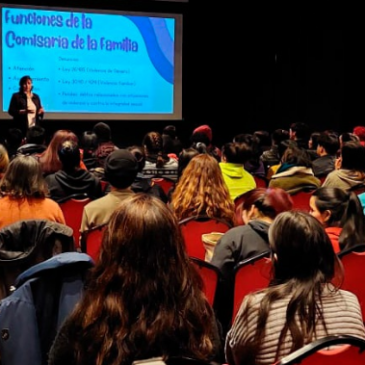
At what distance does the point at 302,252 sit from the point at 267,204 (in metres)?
0.98

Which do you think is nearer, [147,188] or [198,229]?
[198,229]

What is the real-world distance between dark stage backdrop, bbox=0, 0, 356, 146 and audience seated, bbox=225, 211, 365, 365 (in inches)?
355

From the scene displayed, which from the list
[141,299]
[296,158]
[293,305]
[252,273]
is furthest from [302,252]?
[296,158]

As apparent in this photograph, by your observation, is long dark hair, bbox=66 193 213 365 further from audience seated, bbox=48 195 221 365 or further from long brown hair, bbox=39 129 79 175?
long brown hair, bbox=39 129 79 175

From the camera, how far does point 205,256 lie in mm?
3299

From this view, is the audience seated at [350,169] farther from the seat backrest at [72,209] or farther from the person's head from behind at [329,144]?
the seat backrest at [72,209]

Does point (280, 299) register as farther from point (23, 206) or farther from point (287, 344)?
point (23, 206)

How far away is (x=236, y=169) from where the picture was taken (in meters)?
4.84

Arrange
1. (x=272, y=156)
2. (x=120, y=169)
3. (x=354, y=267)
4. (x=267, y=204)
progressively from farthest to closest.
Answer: (x=272, y=156) → (x=120, y=169) → (x=267, y=204) → (x=354, y=267)

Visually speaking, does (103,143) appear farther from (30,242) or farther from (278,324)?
(278,324)

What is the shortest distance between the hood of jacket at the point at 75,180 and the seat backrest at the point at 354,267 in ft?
7.46

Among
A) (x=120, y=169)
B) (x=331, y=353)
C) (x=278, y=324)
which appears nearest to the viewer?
(x=331, y=353)

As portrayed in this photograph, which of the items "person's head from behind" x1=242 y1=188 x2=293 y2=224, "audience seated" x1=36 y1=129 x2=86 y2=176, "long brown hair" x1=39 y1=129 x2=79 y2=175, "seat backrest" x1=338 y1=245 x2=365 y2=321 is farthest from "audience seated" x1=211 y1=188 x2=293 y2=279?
"long brown hair" x1=39 y1=129 x2=79 y2=175

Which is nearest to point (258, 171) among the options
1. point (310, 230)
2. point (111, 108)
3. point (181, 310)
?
point (310, 230)
